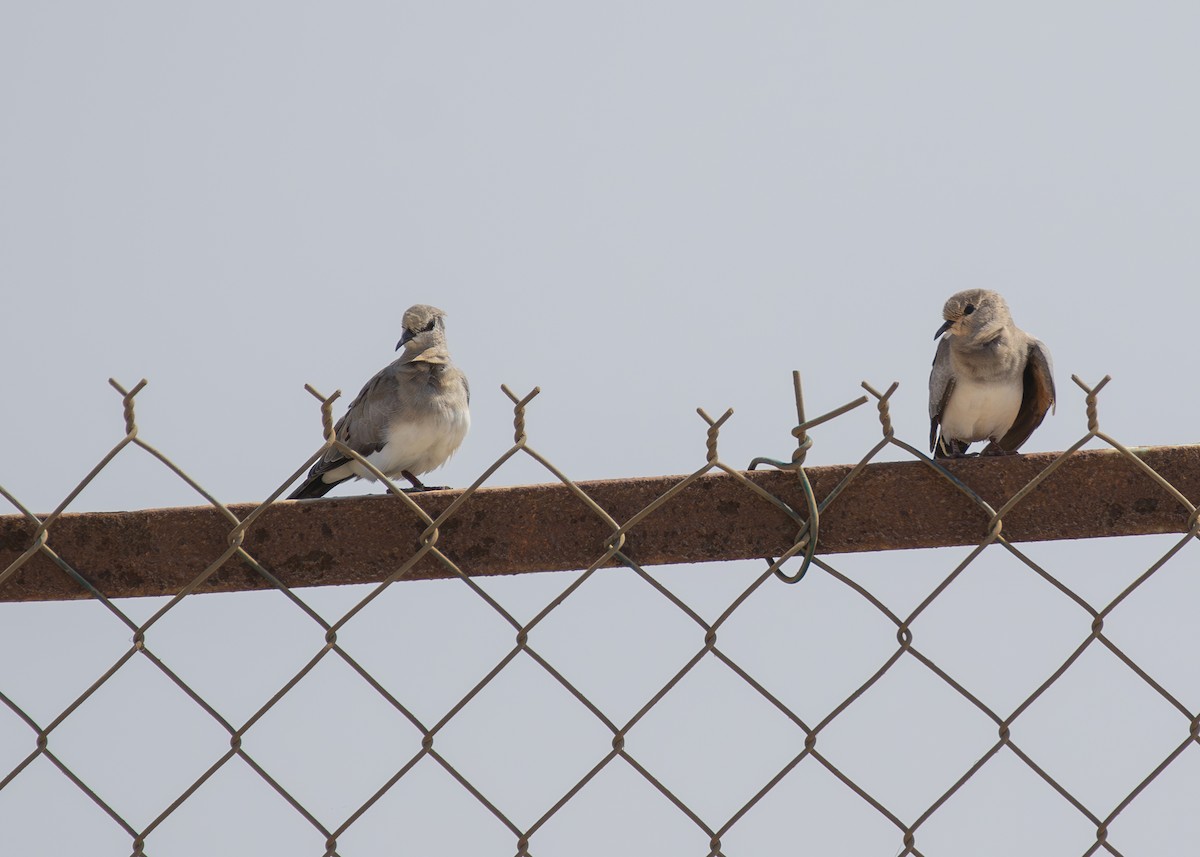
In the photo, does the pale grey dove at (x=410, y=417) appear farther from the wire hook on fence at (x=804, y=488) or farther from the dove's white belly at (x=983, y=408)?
the wire hook on fence at (x=804, y=488)

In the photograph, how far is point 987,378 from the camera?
17.3 ft

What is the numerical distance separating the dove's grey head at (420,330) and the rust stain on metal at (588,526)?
144 inches

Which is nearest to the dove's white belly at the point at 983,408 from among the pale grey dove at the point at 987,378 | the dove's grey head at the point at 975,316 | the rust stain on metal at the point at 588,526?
the pale grey dove at the point at 987,378

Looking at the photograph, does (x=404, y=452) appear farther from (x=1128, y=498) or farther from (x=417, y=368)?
(x=1128, y=498)

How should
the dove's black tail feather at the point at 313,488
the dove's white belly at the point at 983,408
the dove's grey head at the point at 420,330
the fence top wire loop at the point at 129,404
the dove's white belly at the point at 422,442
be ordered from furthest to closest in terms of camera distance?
the dove's black tail feather at the point at 313,488, the dove's grey head at the point at 420,330, the dove's white belly at the point at 422,442, the dove's white belly at the point at 983,408, the fence top wire loop at the point at 129,404

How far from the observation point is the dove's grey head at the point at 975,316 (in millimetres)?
5430

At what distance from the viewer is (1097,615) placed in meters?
2.20

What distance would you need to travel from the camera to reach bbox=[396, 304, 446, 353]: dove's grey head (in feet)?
19.7

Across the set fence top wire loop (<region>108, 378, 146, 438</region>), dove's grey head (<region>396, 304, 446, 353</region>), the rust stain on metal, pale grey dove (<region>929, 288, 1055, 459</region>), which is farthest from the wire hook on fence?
dove's grey head (<region>396, 304, 446, 353</region>)

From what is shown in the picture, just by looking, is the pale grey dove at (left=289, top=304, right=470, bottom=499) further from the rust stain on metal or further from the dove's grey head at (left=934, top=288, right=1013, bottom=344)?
the rust stain on metal

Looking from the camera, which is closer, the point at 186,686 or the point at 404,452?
the point at 186,686

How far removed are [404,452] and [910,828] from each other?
379cm

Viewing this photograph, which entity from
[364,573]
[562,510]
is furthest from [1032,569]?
[364,573]

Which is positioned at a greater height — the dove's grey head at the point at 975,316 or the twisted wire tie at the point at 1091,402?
the dove's grey head at the point at 975,316
